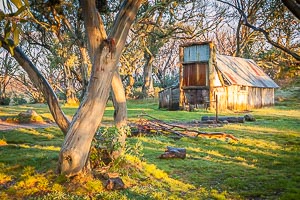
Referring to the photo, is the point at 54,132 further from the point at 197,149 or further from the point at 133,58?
the point at 133,58

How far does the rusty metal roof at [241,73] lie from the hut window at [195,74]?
163cm

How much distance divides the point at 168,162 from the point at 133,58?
25.4 meters

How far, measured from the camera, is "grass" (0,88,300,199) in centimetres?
665

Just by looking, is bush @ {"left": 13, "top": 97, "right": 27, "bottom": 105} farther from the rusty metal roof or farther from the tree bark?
the tree bark

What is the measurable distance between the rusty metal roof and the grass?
18380mm

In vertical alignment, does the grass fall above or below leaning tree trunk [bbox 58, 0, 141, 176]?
below

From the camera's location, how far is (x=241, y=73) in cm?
3381

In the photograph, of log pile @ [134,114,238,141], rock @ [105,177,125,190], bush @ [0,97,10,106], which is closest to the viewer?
rock @ [105,177,125,190]

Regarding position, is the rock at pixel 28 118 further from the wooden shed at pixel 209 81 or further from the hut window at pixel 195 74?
the hut window at pixel 195 74

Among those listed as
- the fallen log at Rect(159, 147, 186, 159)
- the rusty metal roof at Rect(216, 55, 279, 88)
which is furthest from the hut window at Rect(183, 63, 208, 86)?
the fallen log at Rect(159, 147, 186, 159)

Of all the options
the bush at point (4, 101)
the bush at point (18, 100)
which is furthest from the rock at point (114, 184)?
the bush at point (18, 100)

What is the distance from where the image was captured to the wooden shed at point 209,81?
1157 inches

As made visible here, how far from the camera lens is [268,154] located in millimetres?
10883

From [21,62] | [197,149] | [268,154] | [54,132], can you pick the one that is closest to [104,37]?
[21,62]
